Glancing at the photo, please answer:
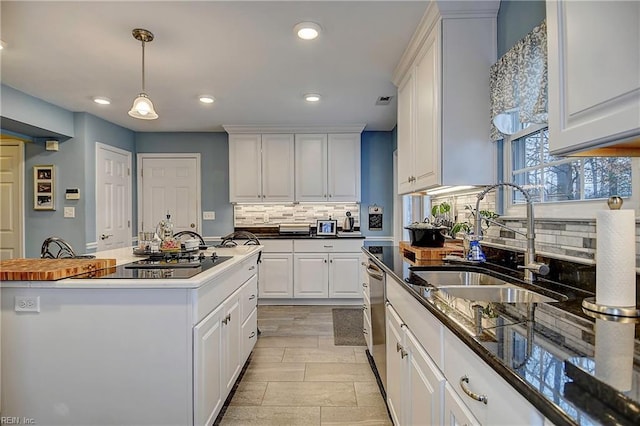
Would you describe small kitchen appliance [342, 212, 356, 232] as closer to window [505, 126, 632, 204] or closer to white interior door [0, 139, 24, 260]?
window [505, 126, 632, 204]

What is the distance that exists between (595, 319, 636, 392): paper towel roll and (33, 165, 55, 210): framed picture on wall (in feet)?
16.7

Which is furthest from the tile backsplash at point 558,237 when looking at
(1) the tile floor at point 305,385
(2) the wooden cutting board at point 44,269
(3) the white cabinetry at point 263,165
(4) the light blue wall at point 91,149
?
(4) the light blue wall at point 91,149

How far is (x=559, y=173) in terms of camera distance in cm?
166

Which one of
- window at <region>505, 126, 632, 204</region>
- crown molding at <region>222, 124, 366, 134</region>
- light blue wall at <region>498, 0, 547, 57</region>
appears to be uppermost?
crown molding at <region>222, 124, 366, 134</region>

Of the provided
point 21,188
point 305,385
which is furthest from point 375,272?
point 21,188

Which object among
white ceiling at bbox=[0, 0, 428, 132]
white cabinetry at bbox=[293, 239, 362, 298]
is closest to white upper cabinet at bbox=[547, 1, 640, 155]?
white ceiling at bbox=[0, 0, 428, 132]

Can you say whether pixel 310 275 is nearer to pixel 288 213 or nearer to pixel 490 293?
pixel 288 213

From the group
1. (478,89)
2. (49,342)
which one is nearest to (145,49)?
(49,342)

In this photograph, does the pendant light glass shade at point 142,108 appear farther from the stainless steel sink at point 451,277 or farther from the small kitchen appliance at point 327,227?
the small kitchen appliance at point 327,227

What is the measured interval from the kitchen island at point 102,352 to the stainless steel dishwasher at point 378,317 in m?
1.14

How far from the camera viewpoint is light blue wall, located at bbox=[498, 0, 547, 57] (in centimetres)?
172

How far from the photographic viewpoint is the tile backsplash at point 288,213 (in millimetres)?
5105

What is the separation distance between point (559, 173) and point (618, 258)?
2.59ft

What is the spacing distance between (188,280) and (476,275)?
1485 mm
